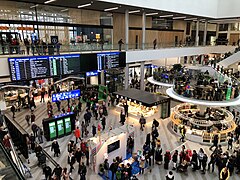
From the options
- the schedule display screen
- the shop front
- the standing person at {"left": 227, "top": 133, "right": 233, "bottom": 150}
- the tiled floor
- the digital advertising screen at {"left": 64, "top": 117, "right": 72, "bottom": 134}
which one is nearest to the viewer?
the tiled floor

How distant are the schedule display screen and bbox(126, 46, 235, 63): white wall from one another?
606 centimetres

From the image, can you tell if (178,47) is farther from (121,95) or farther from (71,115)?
(71,115)

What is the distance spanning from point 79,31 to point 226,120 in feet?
49.6

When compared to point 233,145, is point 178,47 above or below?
above

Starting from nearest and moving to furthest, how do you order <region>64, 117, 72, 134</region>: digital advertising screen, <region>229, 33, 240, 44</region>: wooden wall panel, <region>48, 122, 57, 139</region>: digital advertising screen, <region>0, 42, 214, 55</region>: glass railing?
<region>0, 42, 214, 55</region>: glass railing, <region>48, 122, 57, 139</region>: digital advertising screen, <region>64, 117, 72, 134</region>: digital advertising screen, <region>229, 33, 240, 44</region>: wooden wall panel

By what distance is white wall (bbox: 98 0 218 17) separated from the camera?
58.0ft

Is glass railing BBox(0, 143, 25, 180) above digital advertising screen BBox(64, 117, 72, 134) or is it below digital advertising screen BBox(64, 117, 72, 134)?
above

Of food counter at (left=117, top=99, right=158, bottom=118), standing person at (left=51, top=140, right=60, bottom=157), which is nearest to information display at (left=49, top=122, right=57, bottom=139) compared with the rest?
standing person at (left=51, top=140, right=60, bottom=157)

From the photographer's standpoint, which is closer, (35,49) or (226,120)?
(35,49)

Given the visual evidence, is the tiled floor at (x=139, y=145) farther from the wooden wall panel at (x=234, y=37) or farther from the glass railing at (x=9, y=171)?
the wooden wall panel at (x=234, y=37)

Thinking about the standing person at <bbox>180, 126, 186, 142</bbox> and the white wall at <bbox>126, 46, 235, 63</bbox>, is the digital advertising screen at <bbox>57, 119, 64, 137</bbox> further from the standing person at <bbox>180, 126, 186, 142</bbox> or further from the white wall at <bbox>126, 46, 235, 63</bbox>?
the white wall at <bbox>126, 46, 235, 63</bbox>

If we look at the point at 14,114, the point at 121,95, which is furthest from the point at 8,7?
the point at 121,95

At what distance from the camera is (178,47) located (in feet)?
82.4

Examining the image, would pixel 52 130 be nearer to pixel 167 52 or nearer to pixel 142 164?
pixel 142 164
